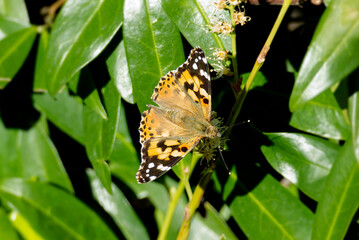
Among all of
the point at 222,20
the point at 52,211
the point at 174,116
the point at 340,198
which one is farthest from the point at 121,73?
the point at 340,198

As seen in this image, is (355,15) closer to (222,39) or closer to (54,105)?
(222,39)

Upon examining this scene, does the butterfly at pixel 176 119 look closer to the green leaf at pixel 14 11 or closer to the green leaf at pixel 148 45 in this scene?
the green leaf at pixel 148 45

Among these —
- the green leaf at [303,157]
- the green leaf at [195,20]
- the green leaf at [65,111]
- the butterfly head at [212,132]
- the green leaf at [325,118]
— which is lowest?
the green leaf at [65,111]

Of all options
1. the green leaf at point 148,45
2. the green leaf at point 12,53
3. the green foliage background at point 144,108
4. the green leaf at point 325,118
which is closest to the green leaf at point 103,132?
the green foliage background at point 144,108

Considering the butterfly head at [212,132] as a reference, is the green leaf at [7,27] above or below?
above

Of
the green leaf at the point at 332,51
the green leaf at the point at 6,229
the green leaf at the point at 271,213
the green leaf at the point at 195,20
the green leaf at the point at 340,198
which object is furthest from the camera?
the green leaf at the point at 6,229
